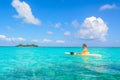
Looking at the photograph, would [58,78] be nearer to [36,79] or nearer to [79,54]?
[36,79]

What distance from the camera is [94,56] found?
32.2 meters

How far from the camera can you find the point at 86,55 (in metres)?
31.9

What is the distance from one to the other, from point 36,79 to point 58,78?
1.38 meters

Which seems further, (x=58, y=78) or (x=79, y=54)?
(x=79, y=54)

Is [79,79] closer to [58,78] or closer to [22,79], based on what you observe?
[58,78]

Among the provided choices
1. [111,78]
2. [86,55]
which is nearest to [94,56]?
[86,55]

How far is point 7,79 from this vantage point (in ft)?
42.3

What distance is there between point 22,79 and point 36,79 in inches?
33.4

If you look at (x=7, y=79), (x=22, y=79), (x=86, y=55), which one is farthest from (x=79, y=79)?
(x=86, y=55)

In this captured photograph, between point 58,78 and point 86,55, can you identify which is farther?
point 86,55

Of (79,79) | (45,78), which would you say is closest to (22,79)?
(45,78)

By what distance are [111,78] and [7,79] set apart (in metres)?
6.41

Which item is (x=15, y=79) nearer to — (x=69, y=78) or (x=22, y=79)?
(x=22, y=79)

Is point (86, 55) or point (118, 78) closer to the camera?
point (118, 78)
